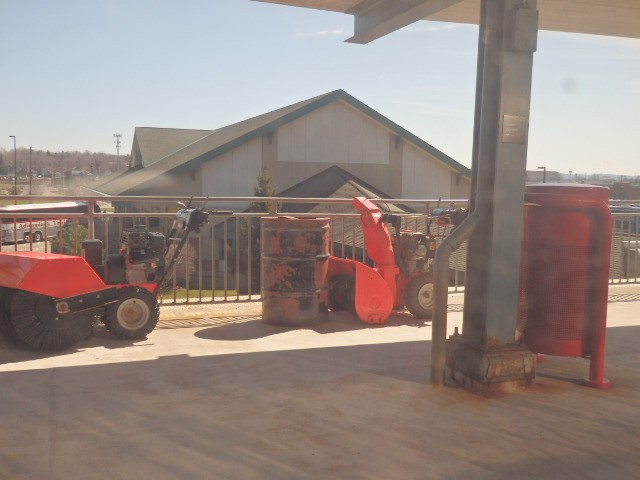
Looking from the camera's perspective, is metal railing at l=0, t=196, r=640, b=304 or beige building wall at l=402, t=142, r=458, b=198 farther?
beige building wall at l=402, t=142, r=458, b=198

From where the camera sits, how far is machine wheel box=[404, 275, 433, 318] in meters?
7.25

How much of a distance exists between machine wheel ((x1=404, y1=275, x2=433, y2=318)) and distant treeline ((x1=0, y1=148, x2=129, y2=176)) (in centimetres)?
4988

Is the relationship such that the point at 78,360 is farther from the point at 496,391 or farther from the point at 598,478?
the point at 598,478

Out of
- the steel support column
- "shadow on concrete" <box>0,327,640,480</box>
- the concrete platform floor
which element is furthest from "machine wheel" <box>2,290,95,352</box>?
the steel support column

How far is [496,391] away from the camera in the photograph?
4738 millimetres

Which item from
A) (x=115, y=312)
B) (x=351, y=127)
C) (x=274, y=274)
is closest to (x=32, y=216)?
(x=115, y=312)

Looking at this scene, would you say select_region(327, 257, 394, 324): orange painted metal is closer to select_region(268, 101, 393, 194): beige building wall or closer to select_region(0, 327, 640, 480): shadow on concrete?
select_region(0, 327, 640, 480): shadow on concrete

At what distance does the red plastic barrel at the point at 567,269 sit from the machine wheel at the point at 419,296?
222 cm

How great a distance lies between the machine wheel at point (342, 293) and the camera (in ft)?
24.0

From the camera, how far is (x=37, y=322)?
5543 millimetres

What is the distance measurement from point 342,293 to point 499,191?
2.97 meters

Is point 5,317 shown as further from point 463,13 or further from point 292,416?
point 463,13

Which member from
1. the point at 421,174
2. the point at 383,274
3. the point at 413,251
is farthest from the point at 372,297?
the point at 421,174

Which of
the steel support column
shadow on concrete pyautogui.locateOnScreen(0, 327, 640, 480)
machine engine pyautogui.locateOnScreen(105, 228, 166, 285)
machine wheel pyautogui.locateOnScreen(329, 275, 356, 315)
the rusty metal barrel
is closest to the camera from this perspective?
shadow on concrete pyautogui.locateOnScreen(0, 327, 640, 480)
